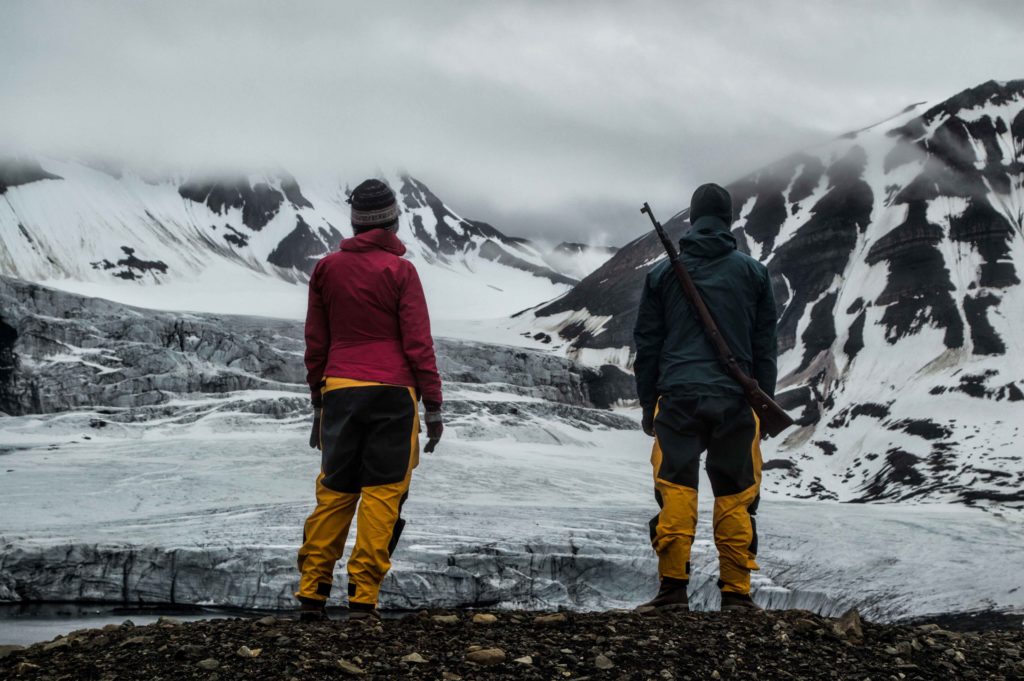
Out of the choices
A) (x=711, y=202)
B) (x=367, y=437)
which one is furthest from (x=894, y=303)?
(x=367, y=437)

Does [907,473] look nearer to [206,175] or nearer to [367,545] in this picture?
[367,545]

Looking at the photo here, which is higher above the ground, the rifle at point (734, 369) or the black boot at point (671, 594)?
the rifle at point (734, 369)

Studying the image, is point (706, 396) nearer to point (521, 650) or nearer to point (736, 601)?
point (736, 601)

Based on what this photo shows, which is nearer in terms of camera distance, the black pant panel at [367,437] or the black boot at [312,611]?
the black boot at [312,611]

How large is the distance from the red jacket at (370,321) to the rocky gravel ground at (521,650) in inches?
56.7

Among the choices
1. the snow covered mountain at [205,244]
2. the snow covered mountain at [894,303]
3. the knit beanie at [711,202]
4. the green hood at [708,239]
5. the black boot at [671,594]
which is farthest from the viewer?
the snow covered mountain at [205,244]

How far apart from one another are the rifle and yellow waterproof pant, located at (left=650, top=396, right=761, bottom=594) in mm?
91

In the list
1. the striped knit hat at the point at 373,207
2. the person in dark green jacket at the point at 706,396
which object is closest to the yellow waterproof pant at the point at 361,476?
the striped knit hat at the point at 373,207

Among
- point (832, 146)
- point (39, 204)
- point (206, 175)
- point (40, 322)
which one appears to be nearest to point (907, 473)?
point (40, 322)

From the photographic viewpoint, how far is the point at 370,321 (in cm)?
603

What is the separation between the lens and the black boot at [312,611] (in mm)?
5512

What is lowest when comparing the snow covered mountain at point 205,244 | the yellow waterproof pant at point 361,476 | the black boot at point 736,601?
the black boot at point 736,601

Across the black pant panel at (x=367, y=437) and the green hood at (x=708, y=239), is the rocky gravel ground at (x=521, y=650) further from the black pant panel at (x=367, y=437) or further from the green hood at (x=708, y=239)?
the green hood at (x=708, y=239)

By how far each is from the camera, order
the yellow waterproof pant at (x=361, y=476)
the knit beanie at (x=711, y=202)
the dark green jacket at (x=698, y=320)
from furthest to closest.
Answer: the knit beanie at (x=711, y=202), the dark green jacket at (x=698, y=320), the yellow waterproof pant at (x=361, y=476)
